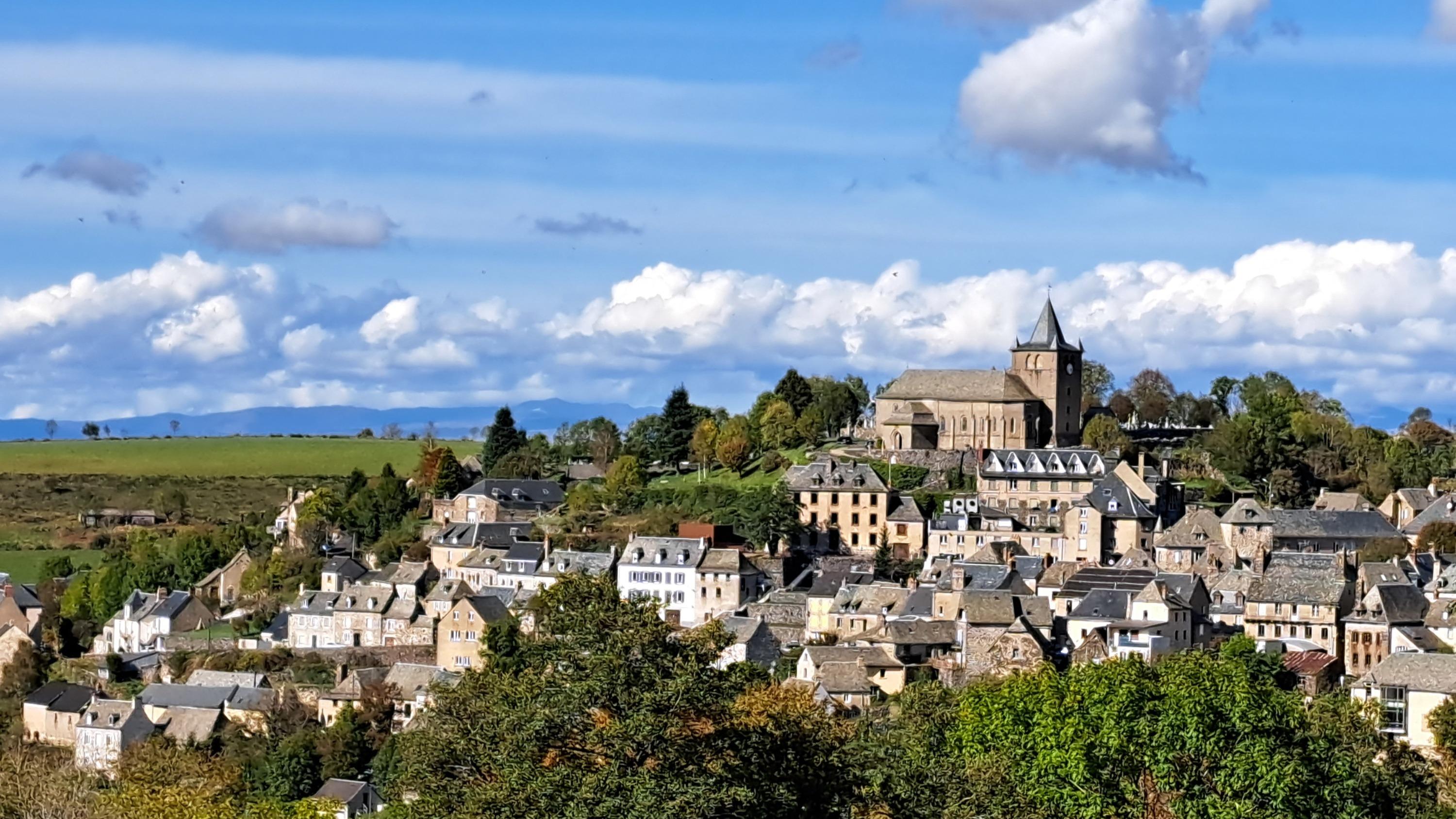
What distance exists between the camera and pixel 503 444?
113688 mm

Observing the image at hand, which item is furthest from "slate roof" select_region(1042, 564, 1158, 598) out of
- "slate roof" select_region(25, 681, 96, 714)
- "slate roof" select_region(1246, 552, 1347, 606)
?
"slate roof" select_region(25, 681, 96, 714)

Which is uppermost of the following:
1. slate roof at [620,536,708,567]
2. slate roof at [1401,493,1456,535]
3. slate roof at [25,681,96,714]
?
slate roof at [1401,493,1456,535]

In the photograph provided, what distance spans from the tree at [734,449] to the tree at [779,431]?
143cm

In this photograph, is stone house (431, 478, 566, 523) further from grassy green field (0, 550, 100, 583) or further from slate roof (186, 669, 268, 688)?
grassy green field (0, 550, 100, 583)

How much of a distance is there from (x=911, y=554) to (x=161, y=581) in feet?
122

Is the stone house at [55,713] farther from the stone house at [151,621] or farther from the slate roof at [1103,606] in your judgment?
the slate roof at [1103,606]

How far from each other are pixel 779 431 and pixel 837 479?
57.4 feet

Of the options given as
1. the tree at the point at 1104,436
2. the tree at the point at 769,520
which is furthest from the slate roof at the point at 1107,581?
the tree at the point at 1104,436

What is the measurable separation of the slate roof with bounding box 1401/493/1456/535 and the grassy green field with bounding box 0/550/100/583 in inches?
2647

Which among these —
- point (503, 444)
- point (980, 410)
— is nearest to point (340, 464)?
point (503, 444)

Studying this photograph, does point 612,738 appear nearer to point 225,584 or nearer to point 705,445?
point 225,584

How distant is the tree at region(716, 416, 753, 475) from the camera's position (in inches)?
4129

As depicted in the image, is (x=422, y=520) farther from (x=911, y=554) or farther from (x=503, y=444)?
(x=911, y=554)

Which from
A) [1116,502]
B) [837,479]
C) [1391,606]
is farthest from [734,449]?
[1391,606]
